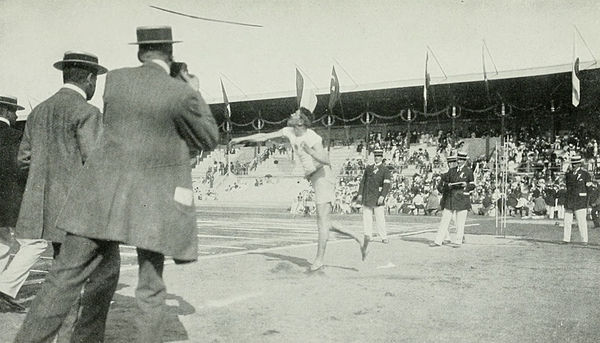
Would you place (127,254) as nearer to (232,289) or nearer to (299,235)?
(232,289)

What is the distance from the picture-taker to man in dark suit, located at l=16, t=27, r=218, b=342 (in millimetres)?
3086

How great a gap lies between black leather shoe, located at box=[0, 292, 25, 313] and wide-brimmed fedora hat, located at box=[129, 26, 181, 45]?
9.71ft

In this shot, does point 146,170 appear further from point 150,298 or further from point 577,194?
point 577,194

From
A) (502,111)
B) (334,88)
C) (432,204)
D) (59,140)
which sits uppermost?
(334,88)

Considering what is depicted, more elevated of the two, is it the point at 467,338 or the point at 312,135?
the point at 312,135

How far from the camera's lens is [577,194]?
11703mm

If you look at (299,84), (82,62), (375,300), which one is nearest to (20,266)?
(82,62)

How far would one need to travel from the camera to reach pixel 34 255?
5023 mm

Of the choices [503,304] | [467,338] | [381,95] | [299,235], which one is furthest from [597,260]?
[381,95]

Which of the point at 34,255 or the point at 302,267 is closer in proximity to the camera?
the point at 34,255

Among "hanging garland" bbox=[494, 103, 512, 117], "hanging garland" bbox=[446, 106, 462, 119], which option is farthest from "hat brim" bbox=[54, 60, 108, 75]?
"hanging garland" bbox=[446, 106, 462, 119]

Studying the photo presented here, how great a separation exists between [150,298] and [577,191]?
34.7 feet

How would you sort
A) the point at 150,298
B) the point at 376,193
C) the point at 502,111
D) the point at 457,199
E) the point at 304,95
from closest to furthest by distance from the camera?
the point at 150,298 → the point at 457,199 → the point at 376,193 → the point at 502,111 → the point at 304,95

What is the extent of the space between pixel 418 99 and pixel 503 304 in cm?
3736
